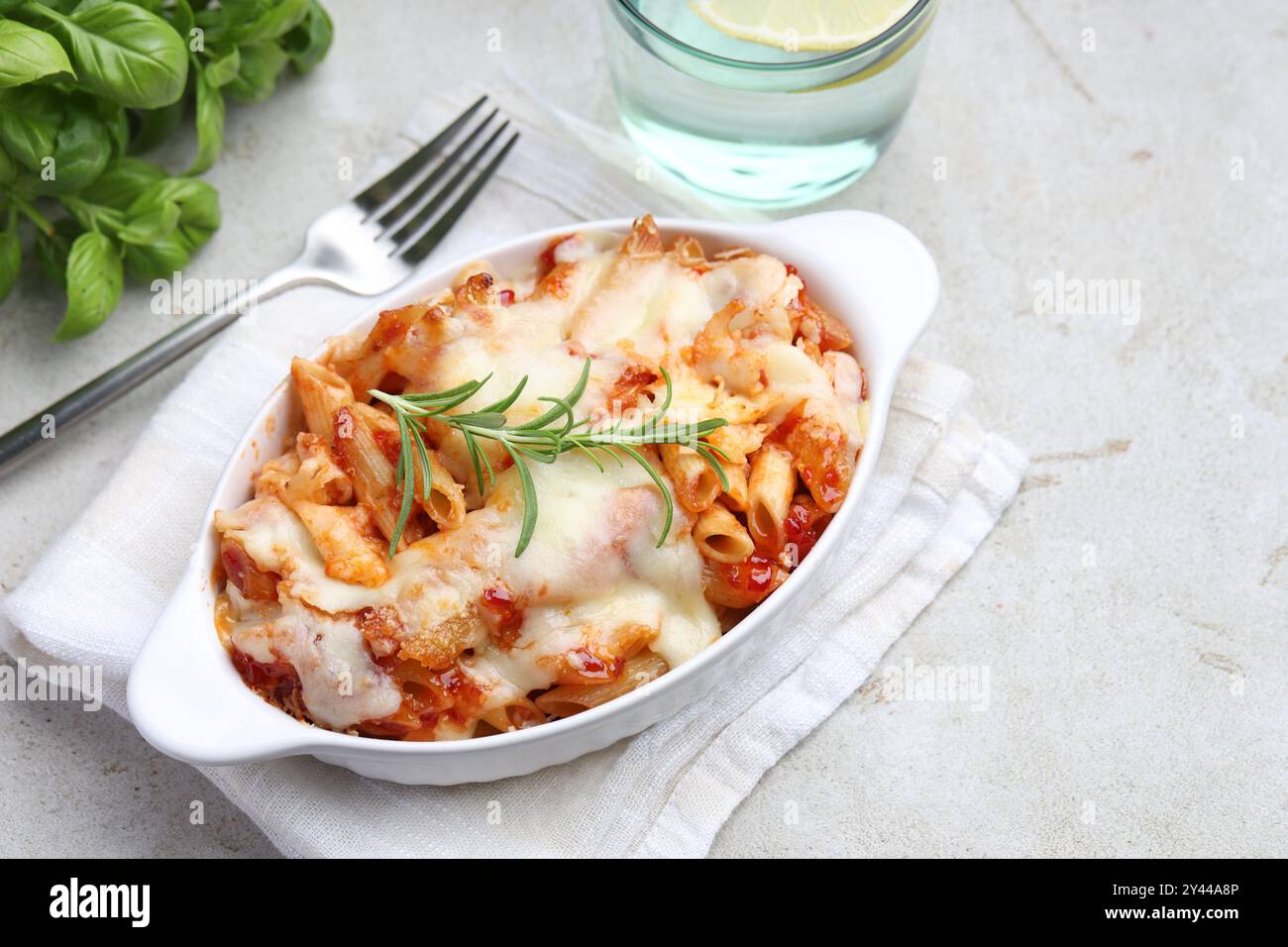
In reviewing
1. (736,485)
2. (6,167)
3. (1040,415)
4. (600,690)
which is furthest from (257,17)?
(1040,415)

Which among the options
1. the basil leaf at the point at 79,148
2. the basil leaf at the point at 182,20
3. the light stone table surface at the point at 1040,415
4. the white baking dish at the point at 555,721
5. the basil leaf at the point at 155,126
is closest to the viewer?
the white baking dish at the point at 555,721

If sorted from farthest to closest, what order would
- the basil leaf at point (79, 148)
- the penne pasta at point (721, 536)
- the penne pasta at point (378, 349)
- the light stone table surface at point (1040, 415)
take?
1. the basil leaf at point (79, 148)
2. the light stone table surface at point (1040, 415)
3. the penne pasta at point (378, 349)
4. the penne pasta at point (721, 536)

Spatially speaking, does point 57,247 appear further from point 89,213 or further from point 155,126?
point 155,126

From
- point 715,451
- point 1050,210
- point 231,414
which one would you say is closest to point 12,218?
point 231,414

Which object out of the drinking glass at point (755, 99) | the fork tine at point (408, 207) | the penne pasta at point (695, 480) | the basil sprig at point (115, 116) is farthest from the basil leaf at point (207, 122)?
the penne pasta at point (695, 480)

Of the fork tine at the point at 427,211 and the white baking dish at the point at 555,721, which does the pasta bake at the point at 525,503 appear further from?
the fork tine at the point at 427,211

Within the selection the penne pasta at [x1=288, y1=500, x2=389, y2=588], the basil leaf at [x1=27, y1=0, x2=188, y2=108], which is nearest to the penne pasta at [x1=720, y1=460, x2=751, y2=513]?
the penne pasta at [x1=288, y1=500, x2=389, y2=588]
